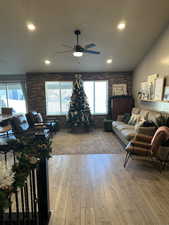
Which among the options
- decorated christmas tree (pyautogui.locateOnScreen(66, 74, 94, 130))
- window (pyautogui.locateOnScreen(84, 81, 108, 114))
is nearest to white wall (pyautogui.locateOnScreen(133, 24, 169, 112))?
window (pyautogui.locateOnScreen(84, 81, 108, 114))

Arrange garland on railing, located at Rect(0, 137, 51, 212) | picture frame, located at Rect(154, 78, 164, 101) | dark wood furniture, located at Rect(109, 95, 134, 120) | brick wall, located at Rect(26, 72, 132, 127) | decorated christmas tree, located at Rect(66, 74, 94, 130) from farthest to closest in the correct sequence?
brick wall, located at Rect(26, 72, 132, 127) < dark wood furniture, located at Rect(109, 95, 134, 120) < decorated christmas tree, located at Rect(66, 74, 94, 130) < picture frame, located at Rect(154, 78, 164, 101) < garland on railing, located at Rect(0, 137, 51, 212)

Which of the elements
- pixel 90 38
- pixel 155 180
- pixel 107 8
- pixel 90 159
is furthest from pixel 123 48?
pixel 155 180

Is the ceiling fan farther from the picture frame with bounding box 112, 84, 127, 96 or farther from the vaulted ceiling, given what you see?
the picture frame with bounding box 112, 84, 127, 96

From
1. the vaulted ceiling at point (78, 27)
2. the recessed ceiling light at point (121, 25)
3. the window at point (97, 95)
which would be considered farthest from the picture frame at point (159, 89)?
the window at point (97, 95)

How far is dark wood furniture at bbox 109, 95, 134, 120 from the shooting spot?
21.9 ft

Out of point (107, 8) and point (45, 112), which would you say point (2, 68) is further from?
point (107, 8)

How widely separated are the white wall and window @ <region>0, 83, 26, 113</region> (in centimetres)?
571

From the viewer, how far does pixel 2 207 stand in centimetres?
94

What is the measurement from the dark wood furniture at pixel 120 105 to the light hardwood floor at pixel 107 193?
3402mm

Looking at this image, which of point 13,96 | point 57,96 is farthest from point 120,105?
point 13,96

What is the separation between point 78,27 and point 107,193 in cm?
404

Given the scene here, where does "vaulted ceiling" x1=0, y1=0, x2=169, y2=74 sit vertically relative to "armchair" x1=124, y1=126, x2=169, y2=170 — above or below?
above

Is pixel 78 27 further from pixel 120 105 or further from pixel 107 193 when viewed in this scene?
pixel 107 193

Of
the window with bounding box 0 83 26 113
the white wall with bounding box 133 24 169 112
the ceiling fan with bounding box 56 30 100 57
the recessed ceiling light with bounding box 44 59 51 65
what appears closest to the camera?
the ceiling fan with bounding box 56 30 100 57
